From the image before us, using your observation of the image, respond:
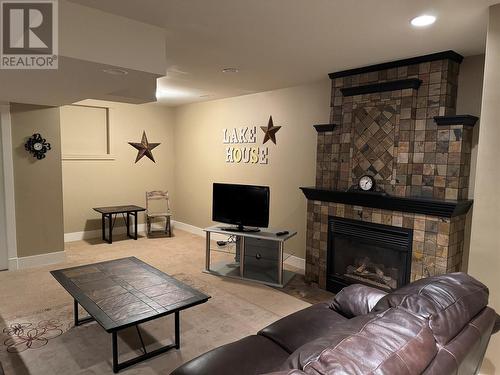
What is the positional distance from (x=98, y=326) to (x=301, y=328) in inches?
76.8

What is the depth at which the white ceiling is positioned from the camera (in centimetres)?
215

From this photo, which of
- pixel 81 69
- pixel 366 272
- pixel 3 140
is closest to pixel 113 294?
pixel 81 69

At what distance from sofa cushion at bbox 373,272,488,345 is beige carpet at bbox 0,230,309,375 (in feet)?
5.78

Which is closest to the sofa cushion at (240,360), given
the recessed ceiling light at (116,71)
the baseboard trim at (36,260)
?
the recessed ceiling light at (116,71)

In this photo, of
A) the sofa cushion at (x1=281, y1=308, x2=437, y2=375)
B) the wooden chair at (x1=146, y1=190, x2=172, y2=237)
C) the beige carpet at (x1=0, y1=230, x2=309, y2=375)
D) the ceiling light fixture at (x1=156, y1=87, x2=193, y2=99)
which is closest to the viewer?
the sofa cushion at (x1=281, y1=308, x2=437, y2=375)

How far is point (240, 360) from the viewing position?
1753 mm

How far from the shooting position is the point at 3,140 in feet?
14.0

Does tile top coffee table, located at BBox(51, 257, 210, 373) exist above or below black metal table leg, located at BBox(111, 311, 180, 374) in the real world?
above

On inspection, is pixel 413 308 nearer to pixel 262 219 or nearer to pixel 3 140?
pixel 262 219

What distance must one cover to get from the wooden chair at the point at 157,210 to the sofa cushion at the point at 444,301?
520 centimetres

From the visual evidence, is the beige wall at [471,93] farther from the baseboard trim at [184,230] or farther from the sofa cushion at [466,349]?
the baseboard trim at [184,230]

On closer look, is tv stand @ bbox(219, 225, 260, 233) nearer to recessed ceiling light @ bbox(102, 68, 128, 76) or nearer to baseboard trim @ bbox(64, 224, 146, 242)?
recessed ceiling light @ bbox(102, 68, 128, 76)

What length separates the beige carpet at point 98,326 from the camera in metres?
2.54

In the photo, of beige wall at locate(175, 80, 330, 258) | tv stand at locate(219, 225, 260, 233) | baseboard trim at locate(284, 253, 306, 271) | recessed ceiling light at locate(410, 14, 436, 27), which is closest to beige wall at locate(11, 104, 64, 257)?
tv stand at locate(219, 225, 260, 233)
